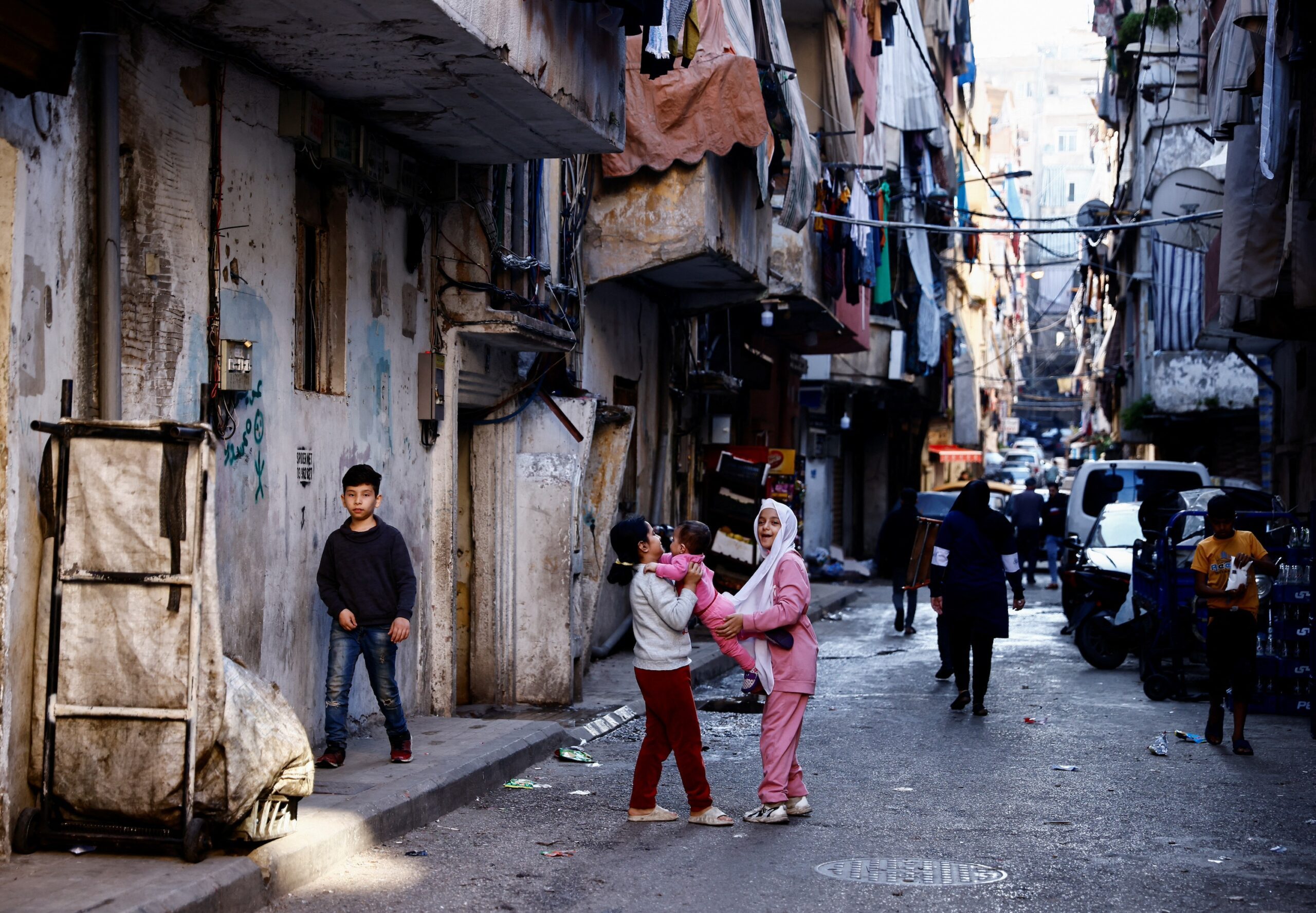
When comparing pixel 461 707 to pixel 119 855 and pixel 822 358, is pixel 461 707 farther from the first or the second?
pixel 822 358

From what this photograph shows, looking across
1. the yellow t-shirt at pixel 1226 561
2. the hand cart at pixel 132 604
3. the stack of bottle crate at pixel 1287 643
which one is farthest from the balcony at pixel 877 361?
the hand cart at pixel 132 604

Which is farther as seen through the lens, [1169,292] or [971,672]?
[1169,292]

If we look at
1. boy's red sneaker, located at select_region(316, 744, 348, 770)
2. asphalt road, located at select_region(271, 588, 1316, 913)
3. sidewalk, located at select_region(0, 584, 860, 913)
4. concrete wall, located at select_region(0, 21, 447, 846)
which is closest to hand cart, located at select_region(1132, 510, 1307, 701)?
asphalt road, located at select_region(271, 588, 1316, 913)

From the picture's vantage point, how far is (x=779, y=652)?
7.32 meters

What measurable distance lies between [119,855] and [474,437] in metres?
5.92

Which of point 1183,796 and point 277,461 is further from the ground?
point 277,461

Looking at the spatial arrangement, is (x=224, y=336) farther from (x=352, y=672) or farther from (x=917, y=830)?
(x=917, y=830)

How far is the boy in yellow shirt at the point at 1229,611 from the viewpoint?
9.49 meters

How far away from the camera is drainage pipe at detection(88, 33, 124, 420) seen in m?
6.07

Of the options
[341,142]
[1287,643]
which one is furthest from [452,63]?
[1287,643]

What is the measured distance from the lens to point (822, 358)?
28.2 meters

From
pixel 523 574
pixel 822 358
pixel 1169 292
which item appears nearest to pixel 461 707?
pixel 523 574

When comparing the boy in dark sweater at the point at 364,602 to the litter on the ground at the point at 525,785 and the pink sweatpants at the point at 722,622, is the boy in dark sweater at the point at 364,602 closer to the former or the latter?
the litter on the ground at the point at 525,785

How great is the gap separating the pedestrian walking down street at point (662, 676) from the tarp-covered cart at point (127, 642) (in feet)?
7.00
